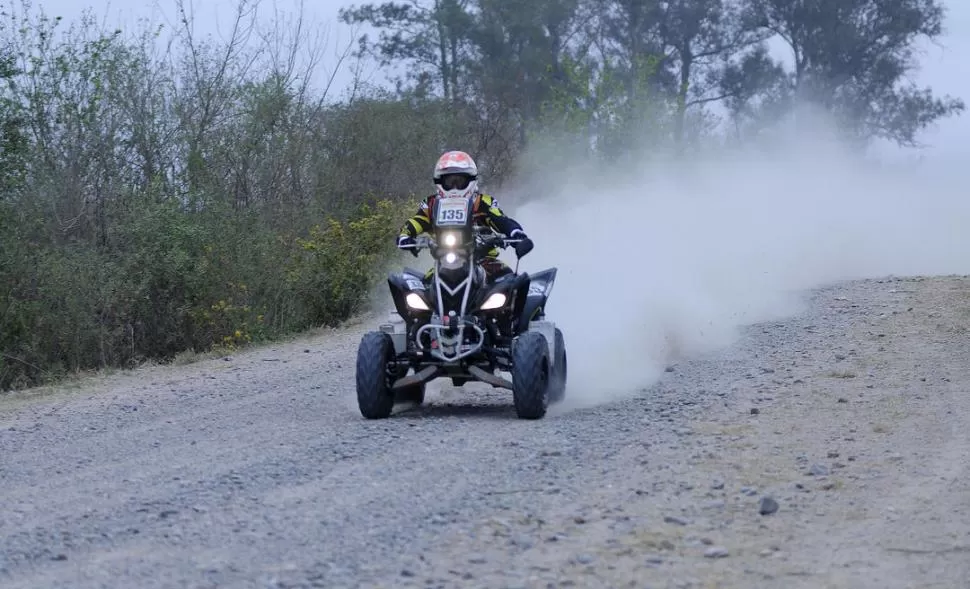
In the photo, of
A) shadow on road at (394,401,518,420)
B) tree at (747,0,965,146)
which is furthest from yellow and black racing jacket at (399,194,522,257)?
tree at (747,0,965,146)

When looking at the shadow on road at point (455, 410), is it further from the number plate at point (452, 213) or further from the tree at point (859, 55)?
the tree at point (859, 55)

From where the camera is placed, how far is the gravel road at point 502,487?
6805 mm

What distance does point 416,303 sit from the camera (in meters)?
11.6

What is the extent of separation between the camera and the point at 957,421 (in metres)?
11.2

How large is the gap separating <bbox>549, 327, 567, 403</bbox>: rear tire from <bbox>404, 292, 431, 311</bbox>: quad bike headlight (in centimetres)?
146

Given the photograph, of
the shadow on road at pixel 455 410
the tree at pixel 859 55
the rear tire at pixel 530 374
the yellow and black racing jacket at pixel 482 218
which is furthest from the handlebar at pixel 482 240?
the tree at pixel 859 55

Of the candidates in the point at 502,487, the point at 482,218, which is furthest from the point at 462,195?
the point at 502,487

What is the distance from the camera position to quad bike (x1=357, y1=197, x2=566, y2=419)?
1132 centimetres

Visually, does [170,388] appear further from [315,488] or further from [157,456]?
[315,488]

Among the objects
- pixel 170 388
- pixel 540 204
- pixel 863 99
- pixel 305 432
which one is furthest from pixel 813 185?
pixel 305 432

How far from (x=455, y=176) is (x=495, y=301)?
1196 millimetres

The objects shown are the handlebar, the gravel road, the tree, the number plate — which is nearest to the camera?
the gravel road

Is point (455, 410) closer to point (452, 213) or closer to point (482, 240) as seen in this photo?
point (482, 240)

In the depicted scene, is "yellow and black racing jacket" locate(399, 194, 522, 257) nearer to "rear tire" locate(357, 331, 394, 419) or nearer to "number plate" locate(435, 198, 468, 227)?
"number plate" locate(435, 198, 468, 227)
